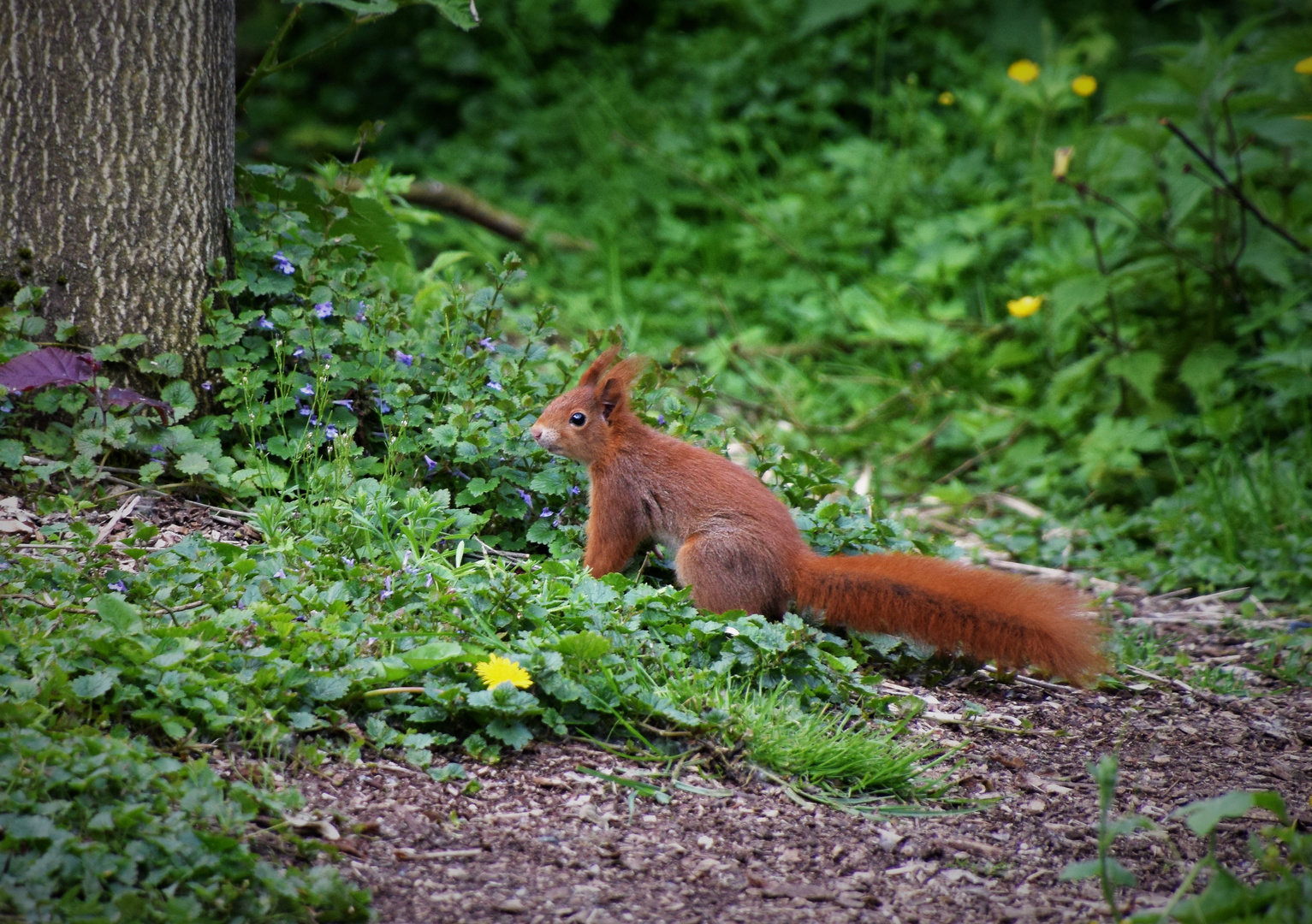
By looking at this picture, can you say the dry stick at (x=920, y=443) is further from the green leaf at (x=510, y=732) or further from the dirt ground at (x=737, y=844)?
the green leaf at (x=510, y=732)

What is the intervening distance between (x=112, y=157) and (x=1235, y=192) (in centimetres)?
440

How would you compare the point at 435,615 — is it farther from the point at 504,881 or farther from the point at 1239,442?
the point at 1239,442

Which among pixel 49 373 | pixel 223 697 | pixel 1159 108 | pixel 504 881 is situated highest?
pixel 1159 108

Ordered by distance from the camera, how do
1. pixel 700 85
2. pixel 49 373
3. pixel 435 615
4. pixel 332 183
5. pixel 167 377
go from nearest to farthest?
pixel 435 615
pixel 49 373
pixel 167 377
pixel 332 183
pixel 700 85

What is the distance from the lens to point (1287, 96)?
526 centimetres

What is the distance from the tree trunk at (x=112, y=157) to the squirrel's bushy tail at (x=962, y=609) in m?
2.08

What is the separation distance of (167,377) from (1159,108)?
13.4 ft

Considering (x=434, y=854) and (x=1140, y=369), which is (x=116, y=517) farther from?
(x=1140, y=369)

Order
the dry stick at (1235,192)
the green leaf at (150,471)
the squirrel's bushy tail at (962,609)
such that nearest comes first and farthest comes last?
1. the squirrel's bushy tail at (962,609)
2. the green leaf at (150,471)
3. the dry stick at (1235,192)

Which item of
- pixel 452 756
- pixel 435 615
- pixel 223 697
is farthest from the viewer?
pixel 435 615

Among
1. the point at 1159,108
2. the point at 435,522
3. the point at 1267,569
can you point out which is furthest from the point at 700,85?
the point at 435,522

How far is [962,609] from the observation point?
3020 millimetres

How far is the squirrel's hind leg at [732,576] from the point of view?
311cm

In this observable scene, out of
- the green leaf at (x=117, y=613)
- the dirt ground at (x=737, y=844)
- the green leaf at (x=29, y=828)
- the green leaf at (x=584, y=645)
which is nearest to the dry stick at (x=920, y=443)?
the dirt ground at (x=737, y=844)
